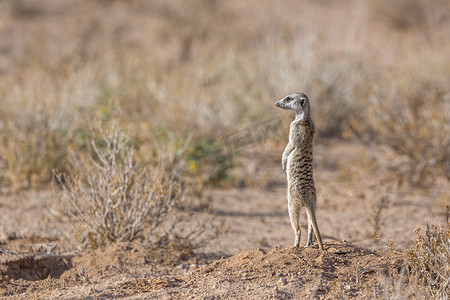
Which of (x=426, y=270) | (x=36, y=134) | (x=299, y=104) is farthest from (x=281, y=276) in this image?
(x=36, y=134)

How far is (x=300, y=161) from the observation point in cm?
434

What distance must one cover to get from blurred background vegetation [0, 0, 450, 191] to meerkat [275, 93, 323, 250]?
248 cm

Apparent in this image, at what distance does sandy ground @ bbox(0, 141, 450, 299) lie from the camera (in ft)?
13.7

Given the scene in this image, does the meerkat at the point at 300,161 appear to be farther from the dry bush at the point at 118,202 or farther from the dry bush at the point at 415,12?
the dry bush at the point at 415,12

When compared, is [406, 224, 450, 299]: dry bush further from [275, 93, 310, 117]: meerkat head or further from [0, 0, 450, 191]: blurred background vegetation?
[0, 0, 450, 191]: blurred background vegetation

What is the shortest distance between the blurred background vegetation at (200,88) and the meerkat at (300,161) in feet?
8.12

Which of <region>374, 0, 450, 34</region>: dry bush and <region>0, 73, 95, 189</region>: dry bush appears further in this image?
<region>374, 0, 450, 34</region>: dry bush

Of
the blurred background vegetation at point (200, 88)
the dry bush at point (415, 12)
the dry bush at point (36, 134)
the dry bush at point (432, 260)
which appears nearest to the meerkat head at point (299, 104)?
the dry bush at point (432, 260)

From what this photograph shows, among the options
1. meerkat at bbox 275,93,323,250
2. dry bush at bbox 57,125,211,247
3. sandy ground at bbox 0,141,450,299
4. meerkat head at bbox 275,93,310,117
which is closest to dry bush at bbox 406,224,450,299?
sandy ground at bbox 0,141,450,299

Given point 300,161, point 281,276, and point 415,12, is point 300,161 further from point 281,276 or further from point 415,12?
point 415,12

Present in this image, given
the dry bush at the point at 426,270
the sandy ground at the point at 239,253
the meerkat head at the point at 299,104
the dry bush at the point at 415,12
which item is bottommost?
the sandy ground at the point at 239,253

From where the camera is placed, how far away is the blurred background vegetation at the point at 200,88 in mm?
8086

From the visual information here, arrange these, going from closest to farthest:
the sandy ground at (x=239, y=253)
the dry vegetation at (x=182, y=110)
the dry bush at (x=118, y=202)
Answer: the sandy ground at (x=239, y=253)
the dry bush at (x=118, y=202)
the dry vegetation at (x=182, y=110)

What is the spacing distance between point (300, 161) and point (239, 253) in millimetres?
907
